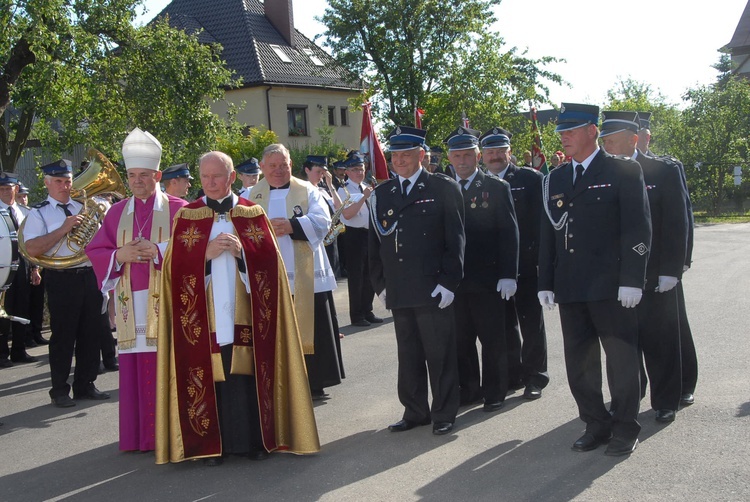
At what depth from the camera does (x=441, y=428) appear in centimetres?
614

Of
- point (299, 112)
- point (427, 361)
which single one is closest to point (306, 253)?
point (427, 361)

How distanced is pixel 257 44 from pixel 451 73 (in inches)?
544

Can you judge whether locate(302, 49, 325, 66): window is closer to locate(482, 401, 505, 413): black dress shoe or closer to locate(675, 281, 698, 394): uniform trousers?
locate(482, 401, 505, 413): black dress shoe

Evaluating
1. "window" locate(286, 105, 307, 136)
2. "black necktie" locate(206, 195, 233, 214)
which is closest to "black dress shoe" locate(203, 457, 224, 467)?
"black necktie" locate(206, 195, 233, 214)

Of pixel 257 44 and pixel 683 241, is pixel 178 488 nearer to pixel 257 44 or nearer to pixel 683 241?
pixel 683 241

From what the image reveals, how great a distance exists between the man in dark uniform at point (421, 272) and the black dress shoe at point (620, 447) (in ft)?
3.86

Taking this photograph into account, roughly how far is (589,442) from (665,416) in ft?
2.71

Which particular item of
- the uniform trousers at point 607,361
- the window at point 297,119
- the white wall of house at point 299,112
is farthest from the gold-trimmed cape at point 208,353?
the window at point 297,119

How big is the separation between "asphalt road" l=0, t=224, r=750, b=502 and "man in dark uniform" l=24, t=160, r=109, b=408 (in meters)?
0.26

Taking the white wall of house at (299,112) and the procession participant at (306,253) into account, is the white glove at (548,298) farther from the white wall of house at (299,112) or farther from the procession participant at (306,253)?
the white wall of house at (299,112)

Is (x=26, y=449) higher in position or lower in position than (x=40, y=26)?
lower

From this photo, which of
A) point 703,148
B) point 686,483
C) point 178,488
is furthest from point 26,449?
point 703,148

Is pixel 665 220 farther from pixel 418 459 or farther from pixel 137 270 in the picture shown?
pixel 137 270

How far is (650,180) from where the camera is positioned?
6.17 meters
